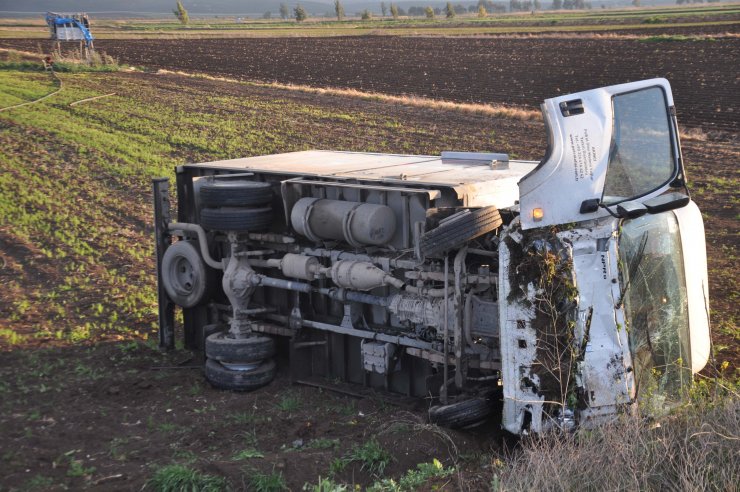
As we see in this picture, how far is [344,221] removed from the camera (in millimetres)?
7512

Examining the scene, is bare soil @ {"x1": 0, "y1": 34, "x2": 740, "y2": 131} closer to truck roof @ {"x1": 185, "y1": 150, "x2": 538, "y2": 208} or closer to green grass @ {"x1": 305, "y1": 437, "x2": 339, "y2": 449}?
truck roof @ {"x1": 185, "y1": 150, "x2": 538, "y2": 208}

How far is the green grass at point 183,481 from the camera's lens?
18.6 feet

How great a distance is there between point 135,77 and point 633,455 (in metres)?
30.9

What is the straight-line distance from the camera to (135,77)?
32875 millimetres

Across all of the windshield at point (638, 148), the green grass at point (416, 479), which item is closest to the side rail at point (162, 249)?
the green grass at point (416, 479)

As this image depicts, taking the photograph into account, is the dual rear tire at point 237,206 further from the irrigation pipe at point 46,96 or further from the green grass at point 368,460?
the irrigation pipe at point 46,96

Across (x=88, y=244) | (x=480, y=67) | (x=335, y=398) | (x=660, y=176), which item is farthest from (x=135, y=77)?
(x=660, y=176)

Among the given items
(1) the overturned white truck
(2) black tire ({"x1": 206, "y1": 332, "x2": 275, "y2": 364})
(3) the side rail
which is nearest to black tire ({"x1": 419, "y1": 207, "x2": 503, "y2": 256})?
(1) the overturned white truck

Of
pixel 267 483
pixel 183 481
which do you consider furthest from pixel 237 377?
pixel 267 483

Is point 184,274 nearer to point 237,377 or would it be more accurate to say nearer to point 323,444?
point 237,377

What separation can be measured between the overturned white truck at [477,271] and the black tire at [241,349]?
0.8 inches

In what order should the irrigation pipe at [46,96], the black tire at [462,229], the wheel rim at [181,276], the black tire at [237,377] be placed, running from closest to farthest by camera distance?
the black tire at [462,229] < the black tire at [237,377] < the wheel rim at [181,276] < the irrigation pipe at [46,96]

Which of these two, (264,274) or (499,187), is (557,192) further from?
(264,274)

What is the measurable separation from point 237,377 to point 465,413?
2.81 m
